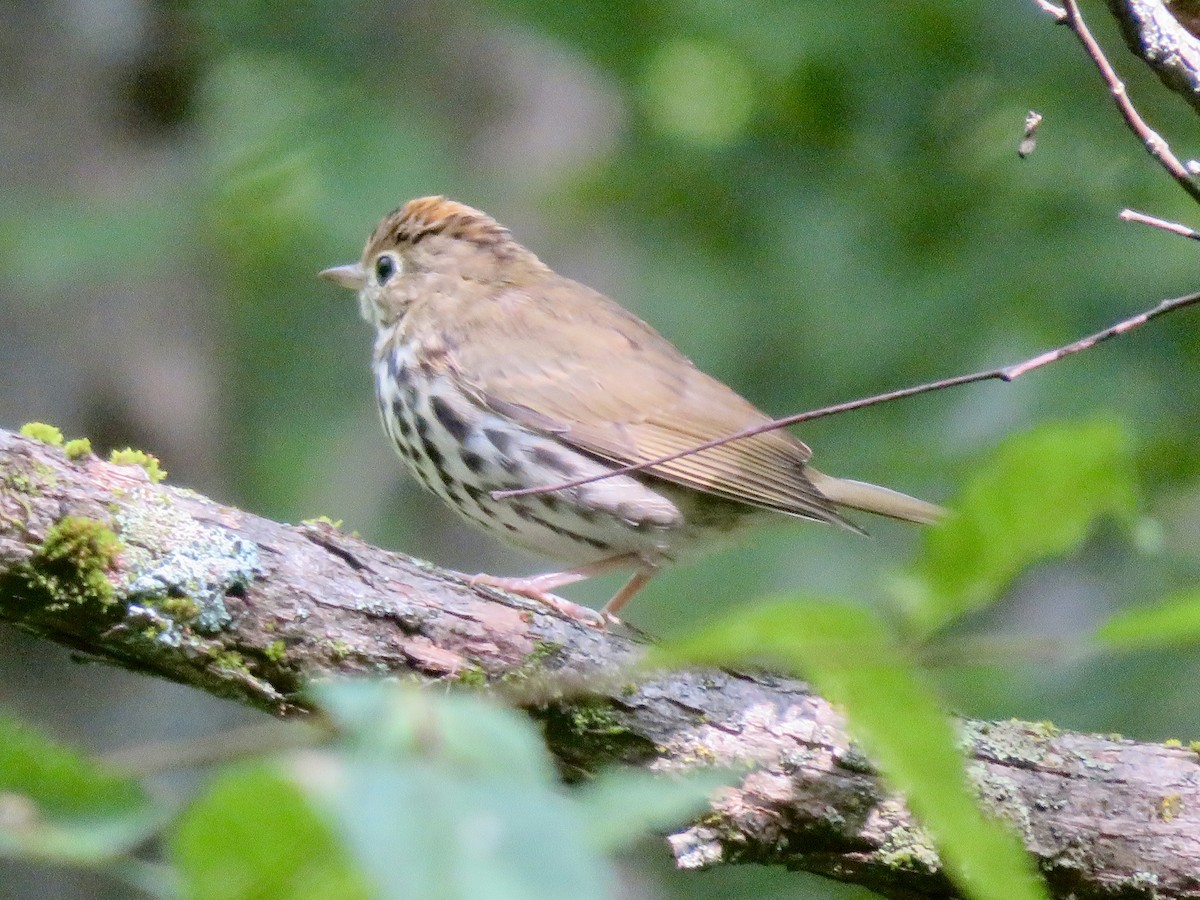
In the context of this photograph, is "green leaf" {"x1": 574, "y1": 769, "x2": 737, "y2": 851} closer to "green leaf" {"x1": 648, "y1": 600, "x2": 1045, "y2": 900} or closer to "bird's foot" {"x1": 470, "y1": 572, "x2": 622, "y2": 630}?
"green leaf" {"x1": 648, "y1": 600, "x2": 1045, "y2": 900}

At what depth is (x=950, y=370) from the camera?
578 cm

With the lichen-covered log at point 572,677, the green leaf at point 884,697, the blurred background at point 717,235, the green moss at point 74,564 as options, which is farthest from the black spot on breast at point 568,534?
the green leaf at point 884,697

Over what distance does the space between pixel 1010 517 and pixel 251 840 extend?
0.67 meters

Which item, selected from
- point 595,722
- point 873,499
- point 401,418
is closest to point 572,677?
point 595,722

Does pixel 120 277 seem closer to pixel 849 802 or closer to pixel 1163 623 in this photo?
pixel 849 802

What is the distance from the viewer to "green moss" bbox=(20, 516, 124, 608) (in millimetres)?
2494

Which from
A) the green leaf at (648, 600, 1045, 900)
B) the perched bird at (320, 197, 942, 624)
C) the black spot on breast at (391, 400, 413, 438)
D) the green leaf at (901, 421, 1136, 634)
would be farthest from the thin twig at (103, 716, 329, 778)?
the black spot on breast at (391, 400, 413, 438)

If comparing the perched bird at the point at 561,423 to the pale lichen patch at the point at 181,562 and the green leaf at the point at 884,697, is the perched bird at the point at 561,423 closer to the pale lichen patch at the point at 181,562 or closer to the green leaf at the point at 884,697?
the pale lichen patch at the point at 181,562

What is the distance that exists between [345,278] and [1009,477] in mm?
4231

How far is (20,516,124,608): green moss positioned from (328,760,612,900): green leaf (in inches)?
67.6

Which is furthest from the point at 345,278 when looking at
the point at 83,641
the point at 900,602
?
the point at 900,602

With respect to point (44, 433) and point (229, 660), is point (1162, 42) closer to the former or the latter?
point (229, 660)

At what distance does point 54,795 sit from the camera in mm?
1076

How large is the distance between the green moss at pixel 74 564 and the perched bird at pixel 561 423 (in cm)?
131
